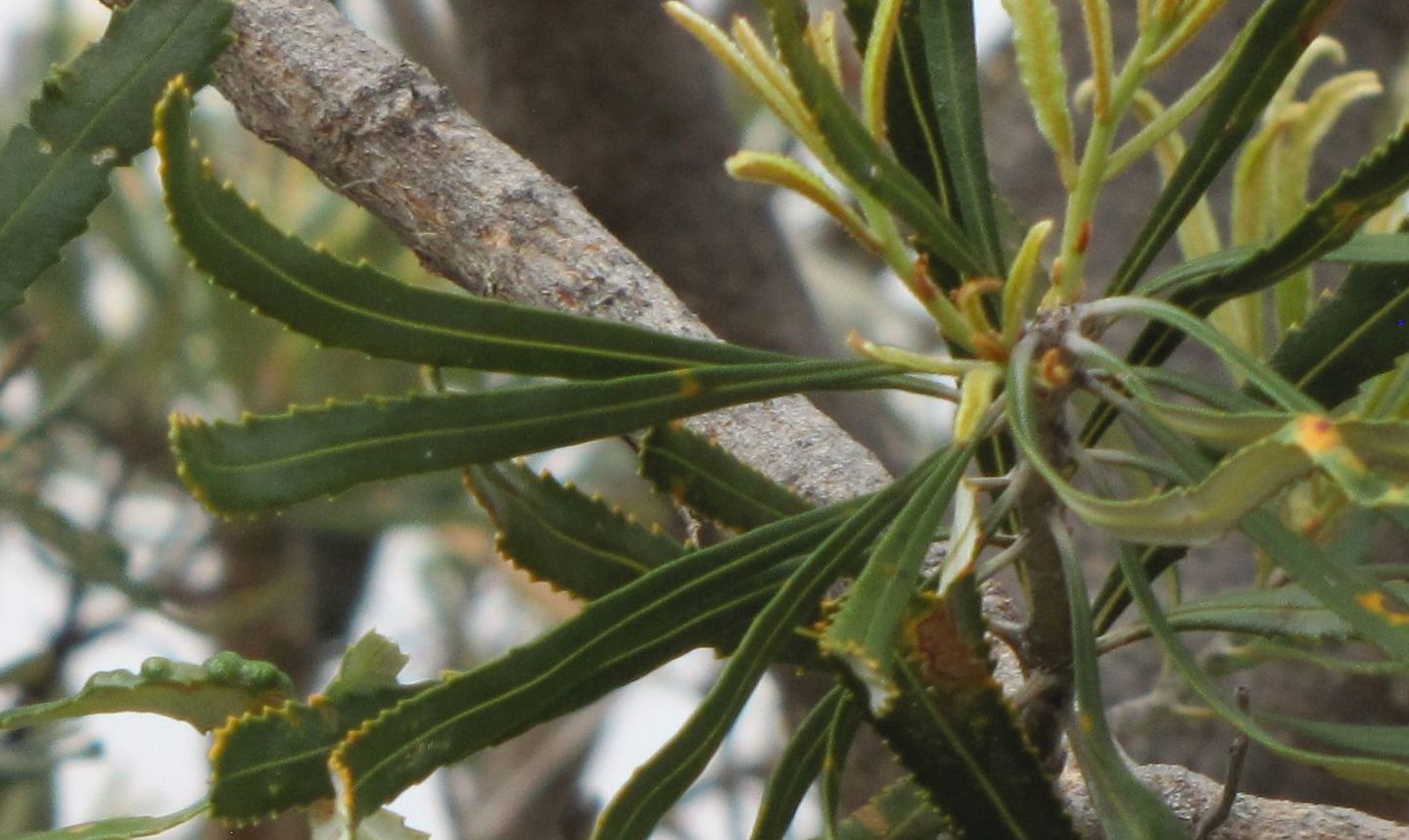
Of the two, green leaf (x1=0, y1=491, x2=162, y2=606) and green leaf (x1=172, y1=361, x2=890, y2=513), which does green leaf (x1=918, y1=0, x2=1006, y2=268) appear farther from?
green leaf (x1=0, y1=491, x2=162, y2=606)

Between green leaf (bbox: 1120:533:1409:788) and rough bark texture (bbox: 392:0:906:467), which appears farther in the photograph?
rough bark texture (bbox: 392:0:906:467)

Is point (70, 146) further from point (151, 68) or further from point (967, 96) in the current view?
point (967, 96)

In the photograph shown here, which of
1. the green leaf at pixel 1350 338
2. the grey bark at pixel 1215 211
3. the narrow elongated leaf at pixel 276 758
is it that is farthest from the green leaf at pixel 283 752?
the grey bark at pixel 1215 211

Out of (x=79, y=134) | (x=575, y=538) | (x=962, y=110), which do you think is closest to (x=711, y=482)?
(x=575, y=538)

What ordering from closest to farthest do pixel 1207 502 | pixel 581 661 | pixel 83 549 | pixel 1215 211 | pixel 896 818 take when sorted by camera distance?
pixel 1207 502 → pixel 581 661 → pixel 896 818 → pixel 83 549 → pixel 1215 211

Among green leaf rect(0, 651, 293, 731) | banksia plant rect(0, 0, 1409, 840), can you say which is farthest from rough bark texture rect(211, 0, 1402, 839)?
green leaf rect(0, 651, 293, 731)

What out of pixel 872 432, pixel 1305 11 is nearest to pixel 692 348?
pixel 1305 11

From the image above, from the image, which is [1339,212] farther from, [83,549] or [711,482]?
[83,549]
